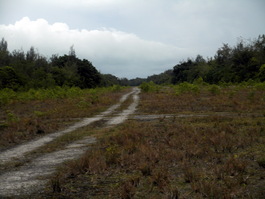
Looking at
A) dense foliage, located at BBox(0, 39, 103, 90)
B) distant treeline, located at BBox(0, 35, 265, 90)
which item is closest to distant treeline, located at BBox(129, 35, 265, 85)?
distant treeline, located at BBox(0, 35, 265, 90)

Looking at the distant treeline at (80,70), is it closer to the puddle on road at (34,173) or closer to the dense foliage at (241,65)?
the dense foliage at (241,65)

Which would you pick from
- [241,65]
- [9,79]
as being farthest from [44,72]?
[241,65]

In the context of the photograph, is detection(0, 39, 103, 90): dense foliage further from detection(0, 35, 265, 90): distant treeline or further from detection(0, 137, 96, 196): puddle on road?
detection(0, 137, 96, 196): puddle on road

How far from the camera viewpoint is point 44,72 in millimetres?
60781

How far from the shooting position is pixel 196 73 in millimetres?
92375

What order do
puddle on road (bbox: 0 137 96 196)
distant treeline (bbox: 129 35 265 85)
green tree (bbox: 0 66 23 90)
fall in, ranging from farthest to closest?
distant treeline (bbox: 129 35 265 85) → green tree (bbox: 0 66 23 90) → puddle on road (bbox: 0 137 96 196)

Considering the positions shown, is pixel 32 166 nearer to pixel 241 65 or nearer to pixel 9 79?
pixel 9 79

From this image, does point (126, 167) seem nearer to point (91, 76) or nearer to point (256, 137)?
point (256, 137)

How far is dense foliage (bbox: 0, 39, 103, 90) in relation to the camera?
50188 mm

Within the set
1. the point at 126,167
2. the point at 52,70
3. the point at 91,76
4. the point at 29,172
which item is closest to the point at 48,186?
the point at 29,172

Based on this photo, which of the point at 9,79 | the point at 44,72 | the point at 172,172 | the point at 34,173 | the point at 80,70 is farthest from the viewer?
the point at 80,70

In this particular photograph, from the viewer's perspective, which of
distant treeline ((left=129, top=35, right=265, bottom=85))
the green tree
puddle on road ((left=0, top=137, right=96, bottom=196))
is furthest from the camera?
distant treeline ((left=129, top=35, right=265, bottom=85))

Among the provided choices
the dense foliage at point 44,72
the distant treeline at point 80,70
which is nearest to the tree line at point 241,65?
the distant treeline at point 80,70

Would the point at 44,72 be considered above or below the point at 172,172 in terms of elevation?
above
